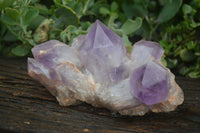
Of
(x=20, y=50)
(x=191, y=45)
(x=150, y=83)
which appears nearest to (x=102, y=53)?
(x=150, y=83)

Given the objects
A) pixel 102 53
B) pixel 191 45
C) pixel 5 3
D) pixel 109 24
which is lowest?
pixel 191 45

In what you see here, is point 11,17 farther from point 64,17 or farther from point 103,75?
point 103,75

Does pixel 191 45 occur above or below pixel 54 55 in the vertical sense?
below

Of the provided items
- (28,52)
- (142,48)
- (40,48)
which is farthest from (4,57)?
(142,48)

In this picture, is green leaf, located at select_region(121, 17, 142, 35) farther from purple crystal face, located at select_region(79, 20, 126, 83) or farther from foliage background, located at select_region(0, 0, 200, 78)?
purple crystal face, located at select_region(79, 20, 126, 83)

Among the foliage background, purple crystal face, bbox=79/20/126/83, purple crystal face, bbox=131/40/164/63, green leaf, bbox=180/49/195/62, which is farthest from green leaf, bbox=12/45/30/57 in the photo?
green leaf, bbox=180/49/195/62

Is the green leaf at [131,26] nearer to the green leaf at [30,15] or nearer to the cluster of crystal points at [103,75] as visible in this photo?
the cluster of crystal points at [103,75]

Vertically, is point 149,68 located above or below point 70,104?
above

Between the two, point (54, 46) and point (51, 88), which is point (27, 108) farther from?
point (54, 46)

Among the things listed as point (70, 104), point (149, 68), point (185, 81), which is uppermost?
point (149, 68)
